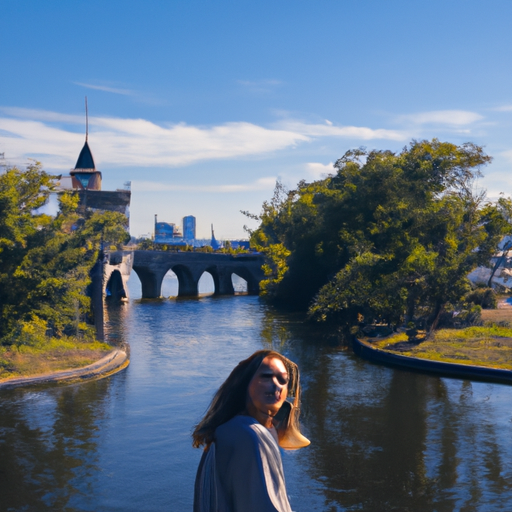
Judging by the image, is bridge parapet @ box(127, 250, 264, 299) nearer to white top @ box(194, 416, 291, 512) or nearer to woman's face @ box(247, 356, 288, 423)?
woman's face @ box(247, 356, 288, 423)

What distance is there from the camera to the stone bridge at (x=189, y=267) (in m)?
92.1

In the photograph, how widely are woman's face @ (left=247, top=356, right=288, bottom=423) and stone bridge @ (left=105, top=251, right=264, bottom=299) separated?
80250 millimetres

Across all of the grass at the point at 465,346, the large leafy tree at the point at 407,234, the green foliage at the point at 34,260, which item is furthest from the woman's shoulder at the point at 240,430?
the large leafy tree at the point at 407,234

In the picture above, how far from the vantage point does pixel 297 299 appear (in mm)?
71500

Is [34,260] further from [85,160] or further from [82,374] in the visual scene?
[85,160]

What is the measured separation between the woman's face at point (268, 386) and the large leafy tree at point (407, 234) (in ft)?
118

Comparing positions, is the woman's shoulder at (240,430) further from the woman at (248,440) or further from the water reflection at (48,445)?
the water reflection at (48,445)

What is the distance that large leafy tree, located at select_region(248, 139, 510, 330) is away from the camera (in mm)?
40406

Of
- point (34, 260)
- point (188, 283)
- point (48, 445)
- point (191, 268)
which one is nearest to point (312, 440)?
point (48, 445)

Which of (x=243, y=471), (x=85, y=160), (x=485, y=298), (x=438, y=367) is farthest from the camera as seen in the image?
(x=85, y=160)

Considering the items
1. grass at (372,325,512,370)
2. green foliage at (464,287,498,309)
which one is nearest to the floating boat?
grass at (372,325,512,370)

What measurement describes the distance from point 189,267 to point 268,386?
93437mm

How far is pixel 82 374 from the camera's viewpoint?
105ft

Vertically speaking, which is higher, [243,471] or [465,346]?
[243,471]
